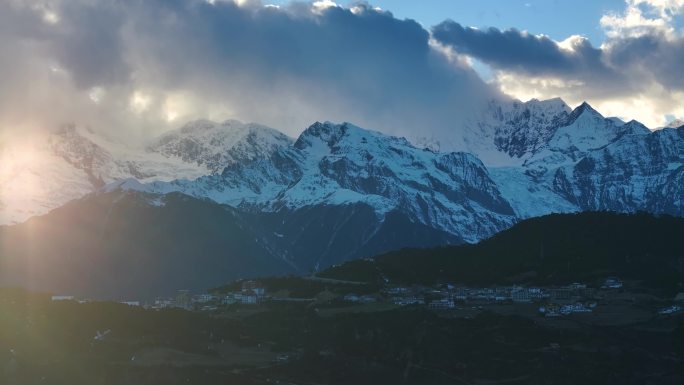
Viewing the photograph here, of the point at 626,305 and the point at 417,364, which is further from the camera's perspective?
the point at 626,305

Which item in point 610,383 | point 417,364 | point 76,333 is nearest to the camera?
point 610,383

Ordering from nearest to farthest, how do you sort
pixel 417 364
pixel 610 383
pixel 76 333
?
pixel 610 383, pixel 417 364, pixel 76 333

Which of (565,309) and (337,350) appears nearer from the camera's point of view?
(337,350)

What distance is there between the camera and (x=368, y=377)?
16838cm

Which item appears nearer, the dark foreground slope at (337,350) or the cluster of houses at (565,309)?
the dark foreground slope at (337,350)

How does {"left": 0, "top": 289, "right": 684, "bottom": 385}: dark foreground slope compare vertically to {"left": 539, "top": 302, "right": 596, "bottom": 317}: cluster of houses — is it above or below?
below

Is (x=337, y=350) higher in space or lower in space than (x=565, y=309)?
lower

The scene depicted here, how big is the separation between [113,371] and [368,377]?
3194cm

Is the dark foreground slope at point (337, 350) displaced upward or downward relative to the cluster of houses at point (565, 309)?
downward

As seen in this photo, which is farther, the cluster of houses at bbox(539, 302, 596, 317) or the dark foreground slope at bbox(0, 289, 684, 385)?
the cluster of houses at bbox(539, 302, 596, 317)

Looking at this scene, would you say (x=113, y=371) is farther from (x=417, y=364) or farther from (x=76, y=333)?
(x=417, y=364)

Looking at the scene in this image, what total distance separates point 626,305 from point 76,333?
7734cm

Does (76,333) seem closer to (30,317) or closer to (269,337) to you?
(30,317)

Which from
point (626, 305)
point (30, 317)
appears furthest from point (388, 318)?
point (30, 317)
